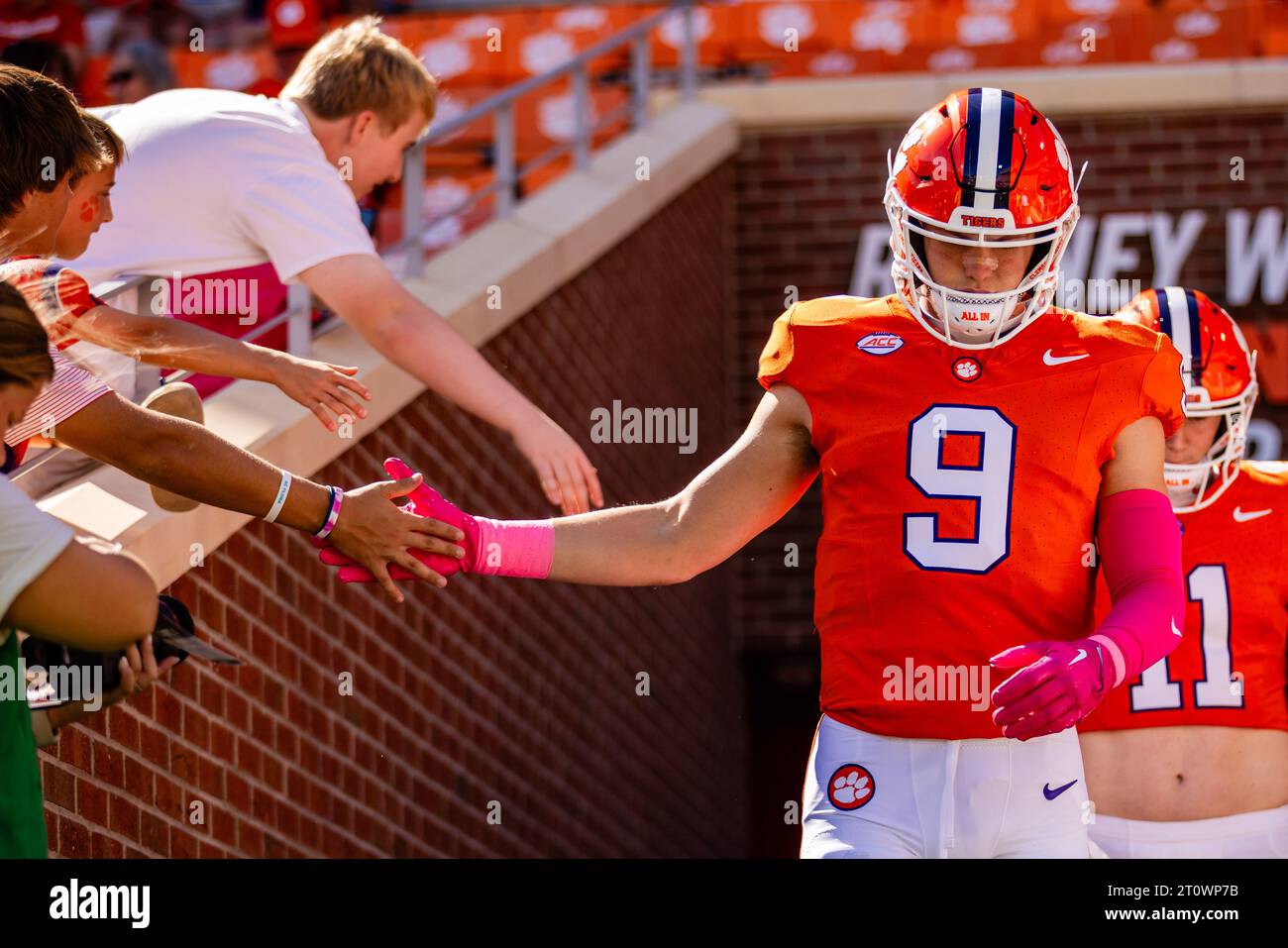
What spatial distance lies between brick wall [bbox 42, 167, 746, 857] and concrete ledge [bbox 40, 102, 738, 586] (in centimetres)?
13

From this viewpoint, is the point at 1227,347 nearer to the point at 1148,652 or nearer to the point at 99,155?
the point at 1148,652

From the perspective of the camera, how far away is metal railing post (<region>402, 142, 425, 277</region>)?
652 centimetres

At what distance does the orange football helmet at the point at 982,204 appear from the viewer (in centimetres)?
322

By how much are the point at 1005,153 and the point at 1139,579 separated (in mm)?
755

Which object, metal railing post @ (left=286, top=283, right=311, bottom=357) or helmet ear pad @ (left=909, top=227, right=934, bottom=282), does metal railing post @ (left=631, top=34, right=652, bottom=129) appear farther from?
helmet ear pad @ (left=909, top=227, right=934, bottom=282)

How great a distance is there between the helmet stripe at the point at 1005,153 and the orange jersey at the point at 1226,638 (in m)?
1.58

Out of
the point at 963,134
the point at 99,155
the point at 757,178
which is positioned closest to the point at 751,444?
the point at 963,134

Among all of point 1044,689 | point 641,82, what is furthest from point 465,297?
point 1044,689

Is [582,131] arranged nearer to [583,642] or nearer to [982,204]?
[583,642]

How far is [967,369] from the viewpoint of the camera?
326 centimetres

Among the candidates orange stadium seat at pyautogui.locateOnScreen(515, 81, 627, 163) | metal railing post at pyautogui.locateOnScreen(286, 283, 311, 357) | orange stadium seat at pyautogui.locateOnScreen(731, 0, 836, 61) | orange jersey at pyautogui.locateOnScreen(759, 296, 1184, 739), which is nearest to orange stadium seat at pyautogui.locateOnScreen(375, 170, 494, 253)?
orange stadium seat at pyautogui.locateOnScreen(515, 81, 627, 163)

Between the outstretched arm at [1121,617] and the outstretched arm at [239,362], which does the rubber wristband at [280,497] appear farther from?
the outstretched arm at [1121,617]

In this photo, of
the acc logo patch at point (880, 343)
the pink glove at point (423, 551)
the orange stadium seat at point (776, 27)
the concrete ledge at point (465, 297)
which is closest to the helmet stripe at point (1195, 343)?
the acc logo patch at point (880, 343)

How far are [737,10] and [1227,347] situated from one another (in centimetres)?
819
